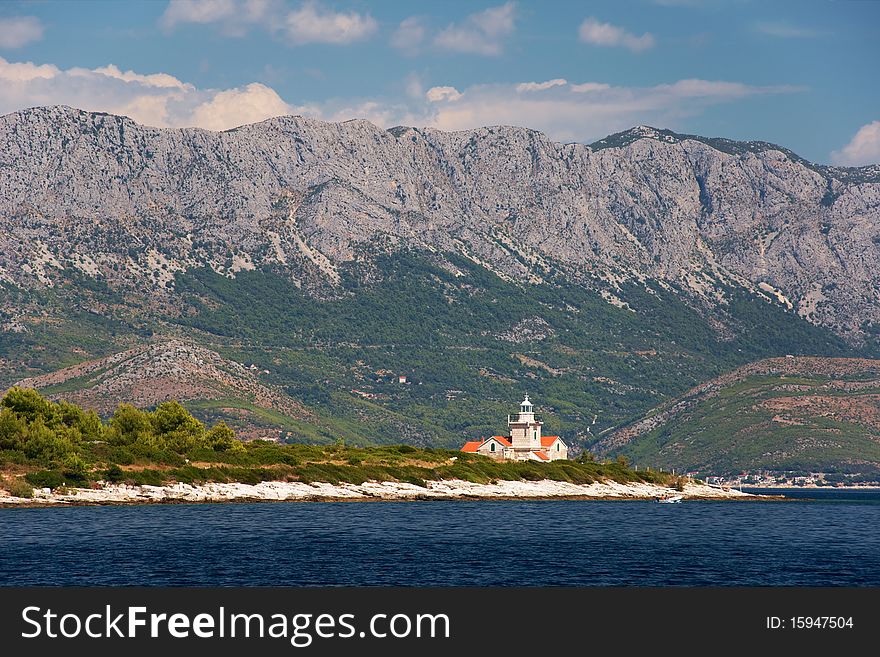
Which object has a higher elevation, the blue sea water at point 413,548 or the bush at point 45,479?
the bush at point 45,479

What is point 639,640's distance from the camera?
50.4m

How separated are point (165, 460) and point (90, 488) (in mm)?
17859

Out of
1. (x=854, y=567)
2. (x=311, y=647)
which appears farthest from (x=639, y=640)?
(x=854, y=567)

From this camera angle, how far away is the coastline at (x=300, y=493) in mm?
139125

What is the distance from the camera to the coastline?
13912cm

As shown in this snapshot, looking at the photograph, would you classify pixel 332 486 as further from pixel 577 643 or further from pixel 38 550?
pixel 577 643

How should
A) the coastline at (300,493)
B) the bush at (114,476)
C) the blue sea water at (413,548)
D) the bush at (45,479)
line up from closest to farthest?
the blue sea water at (413,548), the coastline at (300,493), the bush at (45,479), the bush at (114,476)

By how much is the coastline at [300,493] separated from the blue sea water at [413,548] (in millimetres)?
4375

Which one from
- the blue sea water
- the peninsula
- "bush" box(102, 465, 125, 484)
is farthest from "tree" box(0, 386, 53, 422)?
the blue sea water

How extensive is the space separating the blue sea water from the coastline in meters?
4.37

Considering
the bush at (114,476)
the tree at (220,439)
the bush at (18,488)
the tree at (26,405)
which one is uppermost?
the tree at (26,405)

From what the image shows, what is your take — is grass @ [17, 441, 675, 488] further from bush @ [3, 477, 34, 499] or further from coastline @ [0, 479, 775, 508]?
coastline @ [0, 479, 775, 508]

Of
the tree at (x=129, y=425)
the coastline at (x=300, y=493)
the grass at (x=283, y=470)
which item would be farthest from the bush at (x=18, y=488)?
the tree at (x=129, y=425)

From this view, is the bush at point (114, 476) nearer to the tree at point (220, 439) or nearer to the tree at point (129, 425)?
the tree at point (129, 425)
